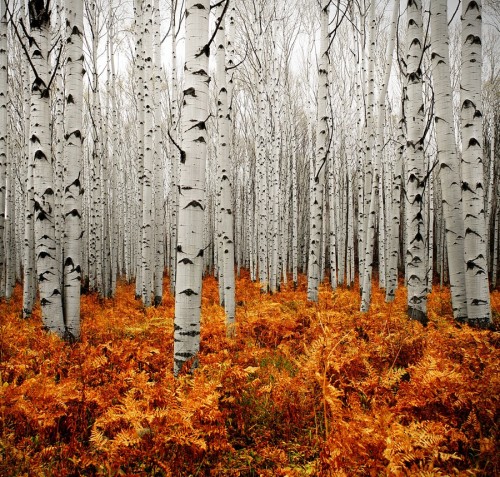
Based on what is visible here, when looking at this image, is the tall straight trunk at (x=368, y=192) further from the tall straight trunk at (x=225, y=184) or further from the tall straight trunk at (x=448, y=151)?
the tall straight trunk at (x=225, y=184)

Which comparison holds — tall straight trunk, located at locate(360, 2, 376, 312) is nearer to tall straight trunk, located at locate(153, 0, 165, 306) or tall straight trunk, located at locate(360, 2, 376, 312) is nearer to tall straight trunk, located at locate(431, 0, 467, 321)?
tall straight trunk, located at locate(431, 0, 467, 321)

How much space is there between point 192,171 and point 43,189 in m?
2.54

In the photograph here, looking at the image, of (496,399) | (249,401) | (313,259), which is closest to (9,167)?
(313,259)

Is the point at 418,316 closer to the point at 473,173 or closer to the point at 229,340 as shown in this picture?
the point at 473,173

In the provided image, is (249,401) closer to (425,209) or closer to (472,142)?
(472,142)

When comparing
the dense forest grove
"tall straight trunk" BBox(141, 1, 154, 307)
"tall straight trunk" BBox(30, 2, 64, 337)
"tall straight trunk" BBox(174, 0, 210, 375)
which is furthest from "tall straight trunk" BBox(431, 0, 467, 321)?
"tall straight trunk" BBox(141, 1, 154, 307)

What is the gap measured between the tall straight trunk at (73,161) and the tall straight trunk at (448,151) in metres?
4.78

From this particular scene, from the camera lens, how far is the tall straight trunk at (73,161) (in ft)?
13.8

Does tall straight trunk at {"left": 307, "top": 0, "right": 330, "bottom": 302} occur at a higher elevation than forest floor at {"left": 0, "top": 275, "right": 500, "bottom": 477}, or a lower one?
higher

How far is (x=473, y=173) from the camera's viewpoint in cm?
426

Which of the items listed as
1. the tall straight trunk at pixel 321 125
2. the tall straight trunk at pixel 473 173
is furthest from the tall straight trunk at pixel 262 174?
the tall straight trunk at pixel 473 173

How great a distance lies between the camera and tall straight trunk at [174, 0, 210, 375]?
2.89 meters

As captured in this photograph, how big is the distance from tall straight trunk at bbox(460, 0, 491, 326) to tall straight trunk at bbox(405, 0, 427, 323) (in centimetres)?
55

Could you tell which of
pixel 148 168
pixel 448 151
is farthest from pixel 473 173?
pixel 148 168
